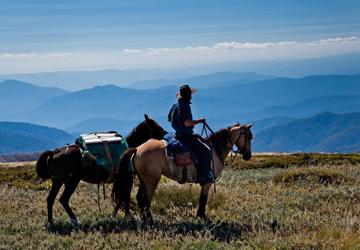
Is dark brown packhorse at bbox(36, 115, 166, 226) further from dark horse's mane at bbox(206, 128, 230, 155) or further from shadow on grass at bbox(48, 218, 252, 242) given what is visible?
dark horse's mane at bbox(206, 128, 230, 155)

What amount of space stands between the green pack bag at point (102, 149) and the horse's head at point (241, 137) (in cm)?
278

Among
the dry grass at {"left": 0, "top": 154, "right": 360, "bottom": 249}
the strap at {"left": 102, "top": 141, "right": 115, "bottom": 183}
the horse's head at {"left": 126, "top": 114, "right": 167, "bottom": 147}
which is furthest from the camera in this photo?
the horse's head at {"left": 126, "top": 114, "right": 167, "bottom": 147}

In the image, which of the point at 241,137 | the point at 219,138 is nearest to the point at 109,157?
the point at 219,138

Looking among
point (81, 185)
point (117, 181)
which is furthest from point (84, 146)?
point (81, 185)

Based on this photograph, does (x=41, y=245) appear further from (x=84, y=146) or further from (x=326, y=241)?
(x=326, y=241)

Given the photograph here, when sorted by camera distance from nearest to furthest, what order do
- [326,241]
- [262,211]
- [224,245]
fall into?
[326,241] < [224,245] < [262,211]

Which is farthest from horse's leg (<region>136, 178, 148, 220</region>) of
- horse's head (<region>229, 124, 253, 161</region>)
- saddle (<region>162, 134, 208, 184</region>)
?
horse's head (<region>229, 124, 253, 161</region>)

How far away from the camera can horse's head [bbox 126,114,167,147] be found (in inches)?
527

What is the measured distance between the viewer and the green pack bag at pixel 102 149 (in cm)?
1230

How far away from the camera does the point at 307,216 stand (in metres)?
11.4

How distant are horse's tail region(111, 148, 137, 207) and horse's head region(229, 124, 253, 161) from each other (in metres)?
2.69

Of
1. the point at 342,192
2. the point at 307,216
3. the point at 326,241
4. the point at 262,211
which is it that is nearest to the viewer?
the point at 326,241

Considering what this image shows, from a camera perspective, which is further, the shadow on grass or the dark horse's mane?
the dark horse's mane

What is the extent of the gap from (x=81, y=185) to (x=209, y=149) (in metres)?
12.6
